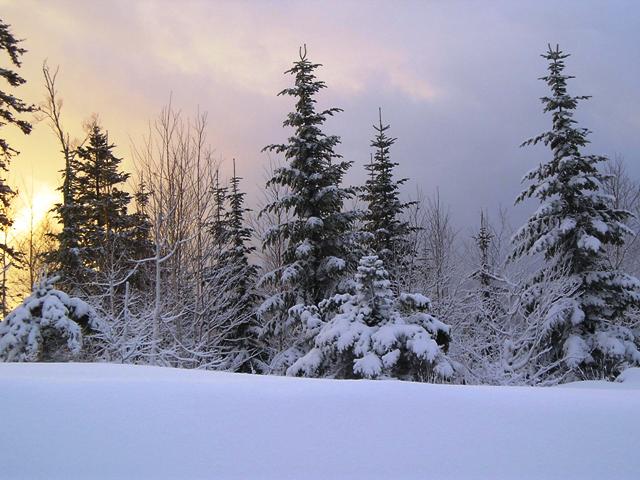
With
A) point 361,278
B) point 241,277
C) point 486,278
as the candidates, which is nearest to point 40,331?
point 361,278

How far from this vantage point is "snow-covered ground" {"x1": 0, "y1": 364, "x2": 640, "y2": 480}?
84.6 inches

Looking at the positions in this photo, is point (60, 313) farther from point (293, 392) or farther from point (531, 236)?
point (531, 236)

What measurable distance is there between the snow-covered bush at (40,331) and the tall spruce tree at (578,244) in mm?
12123

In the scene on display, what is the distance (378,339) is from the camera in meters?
9.43

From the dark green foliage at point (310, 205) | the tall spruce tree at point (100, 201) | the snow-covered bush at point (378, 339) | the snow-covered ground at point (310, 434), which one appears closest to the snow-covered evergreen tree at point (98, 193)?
the tall spruce tree at point (100, 201)

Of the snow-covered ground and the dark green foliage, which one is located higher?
the dark green foliage

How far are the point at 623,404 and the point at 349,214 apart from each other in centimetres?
1346

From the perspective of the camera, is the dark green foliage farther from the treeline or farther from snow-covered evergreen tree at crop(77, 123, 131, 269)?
snow-covered evergreen tree at crop(77, 123, 131, 269)

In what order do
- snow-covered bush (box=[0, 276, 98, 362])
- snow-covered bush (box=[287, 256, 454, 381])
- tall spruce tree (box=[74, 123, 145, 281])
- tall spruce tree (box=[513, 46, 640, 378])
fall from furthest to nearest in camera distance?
tall spruce tree (box=[74, 123, 145, 281])
tall spruce tree (box=[513, 46, 640, 378])
snow-covered bush (box=[287, 256, 454, 381])
snow-covered bush (box=[0, 276, 98, 362])

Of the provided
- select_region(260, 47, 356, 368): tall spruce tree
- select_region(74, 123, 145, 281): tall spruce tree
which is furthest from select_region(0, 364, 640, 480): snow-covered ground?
select_region(74, 123, 145, 281): tall spruce tree

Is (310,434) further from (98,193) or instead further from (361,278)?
(98,193)

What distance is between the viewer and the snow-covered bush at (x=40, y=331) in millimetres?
8398

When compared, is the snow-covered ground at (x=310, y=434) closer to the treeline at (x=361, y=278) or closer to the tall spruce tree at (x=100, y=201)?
the treeline at (x=361, y=278)

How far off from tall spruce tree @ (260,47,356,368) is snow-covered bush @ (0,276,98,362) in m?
7.34
